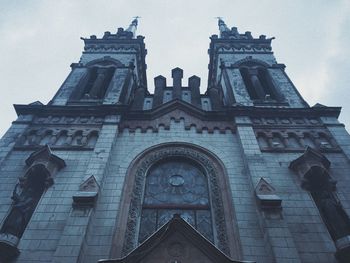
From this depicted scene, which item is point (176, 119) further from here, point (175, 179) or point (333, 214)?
point (333, 214)

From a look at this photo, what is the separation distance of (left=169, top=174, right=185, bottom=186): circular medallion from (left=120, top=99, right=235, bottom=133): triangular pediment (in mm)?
2885

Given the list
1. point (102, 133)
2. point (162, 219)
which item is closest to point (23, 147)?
point (102, 133)

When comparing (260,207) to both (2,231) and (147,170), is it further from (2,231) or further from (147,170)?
(2,231)

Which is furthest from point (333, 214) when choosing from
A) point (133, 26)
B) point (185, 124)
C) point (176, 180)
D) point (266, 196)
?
point (133, 26)

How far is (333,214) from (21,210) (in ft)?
34.8

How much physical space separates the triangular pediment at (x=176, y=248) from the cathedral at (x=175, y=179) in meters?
0.03

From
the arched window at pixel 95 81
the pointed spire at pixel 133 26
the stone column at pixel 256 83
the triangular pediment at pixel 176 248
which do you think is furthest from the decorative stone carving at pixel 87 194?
the pointed spire at pixel 133 26

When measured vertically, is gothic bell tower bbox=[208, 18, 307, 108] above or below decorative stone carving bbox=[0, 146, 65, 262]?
above

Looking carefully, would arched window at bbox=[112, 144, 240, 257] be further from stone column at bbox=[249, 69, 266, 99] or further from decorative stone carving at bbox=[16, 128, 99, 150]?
stone column at bbox=[249, 69, 266, 99]

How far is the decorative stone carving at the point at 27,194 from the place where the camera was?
938 cm

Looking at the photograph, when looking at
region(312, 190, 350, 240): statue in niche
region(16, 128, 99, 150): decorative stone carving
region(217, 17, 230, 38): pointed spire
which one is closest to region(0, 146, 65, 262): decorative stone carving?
region(16, 128, 99, 150): decorative stone carving

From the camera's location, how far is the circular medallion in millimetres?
12617

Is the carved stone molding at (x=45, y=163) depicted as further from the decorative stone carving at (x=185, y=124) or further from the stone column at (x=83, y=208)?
the decorative stone carving at (x=185, y=124)

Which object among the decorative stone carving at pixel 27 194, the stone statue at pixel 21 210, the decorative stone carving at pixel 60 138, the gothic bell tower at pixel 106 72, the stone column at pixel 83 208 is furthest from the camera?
the gothic bell tower at pixel 106 72
